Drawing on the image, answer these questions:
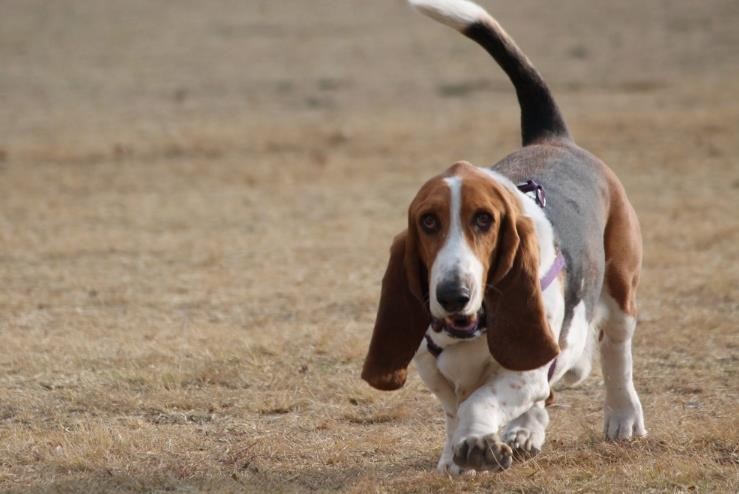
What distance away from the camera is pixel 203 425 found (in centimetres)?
645

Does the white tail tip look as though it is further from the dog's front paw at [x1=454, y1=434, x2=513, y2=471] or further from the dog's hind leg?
the dog's front paw at [x1=454, y1=434, x2=513, y2=471]

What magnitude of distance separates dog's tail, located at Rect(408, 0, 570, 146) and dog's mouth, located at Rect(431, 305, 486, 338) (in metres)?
1.63

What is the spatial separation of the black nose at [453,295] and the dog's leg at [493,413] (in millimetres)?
471

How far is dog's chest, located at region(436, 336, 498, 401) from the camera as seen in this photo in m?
4.96

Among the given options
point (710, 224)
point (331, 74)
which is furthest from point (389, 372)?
point (331, 74)

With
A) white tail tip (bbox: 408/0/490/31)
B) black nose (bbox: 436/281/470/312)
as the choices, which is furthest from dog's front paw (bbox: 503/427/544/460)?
white tail tip (bbox: 408/0/490/31)

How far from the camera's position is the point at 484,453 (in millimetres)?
4656

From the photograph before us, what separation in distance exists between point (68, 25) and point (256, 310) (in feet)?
75.3

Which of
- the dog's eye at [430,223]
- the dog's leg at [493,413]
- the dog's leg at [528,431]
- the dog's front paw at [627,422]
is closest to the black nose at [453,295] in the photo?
the dog's eye at [430,223]

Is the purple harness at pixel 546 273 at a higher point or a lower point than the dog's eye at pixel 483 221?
lower

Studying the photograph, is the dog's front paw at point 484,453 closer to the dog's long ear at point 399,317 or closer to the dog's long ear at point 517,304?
the dog's long ear at point 517,304

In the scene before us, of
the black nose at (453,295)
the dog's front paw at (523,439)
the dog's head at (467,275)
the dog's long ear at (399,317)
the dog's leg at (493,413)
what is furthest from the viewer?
the dog's front paw at (523,439)

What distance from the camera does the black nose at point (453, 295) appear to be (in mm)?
4445

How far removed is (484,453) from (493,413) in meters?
0.18
